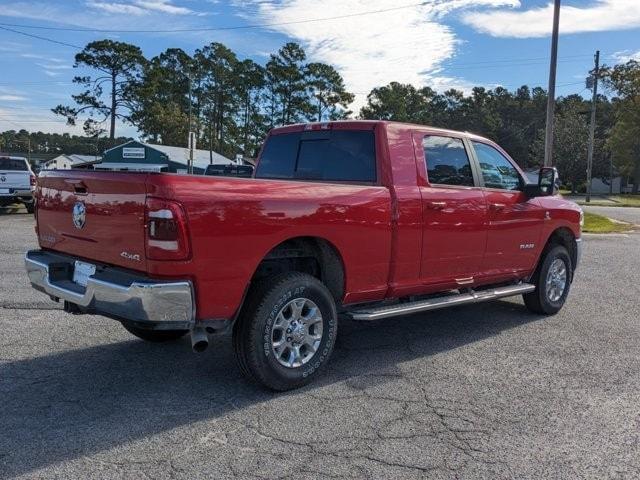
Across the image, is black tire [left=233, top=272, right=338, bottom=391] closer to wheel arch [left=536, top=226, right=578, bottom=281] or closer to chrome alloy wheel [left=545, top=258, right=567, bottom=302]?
chrome alloy wheel [left=545, top=258, right=567, bottom=302]

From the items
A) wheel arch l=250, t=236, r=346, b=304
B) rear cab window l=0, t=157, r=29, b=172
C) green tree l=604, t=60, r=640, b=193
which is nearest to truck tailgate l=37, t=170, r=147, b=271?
wheel arch l=250, t=236, r=346, b=304

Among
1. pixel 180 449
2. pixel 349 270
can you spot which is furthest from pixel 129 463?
pixel 349 270

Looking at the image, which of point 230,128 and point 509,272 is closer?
point 509,272

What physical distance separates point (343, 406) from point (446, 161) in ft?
8.64

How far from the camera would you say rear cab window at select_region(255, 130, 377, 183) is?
204 inches

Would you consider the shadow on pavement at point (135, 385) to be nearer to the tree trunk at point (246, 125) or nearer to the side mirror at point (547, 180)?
the side mirror at point (547, 180)

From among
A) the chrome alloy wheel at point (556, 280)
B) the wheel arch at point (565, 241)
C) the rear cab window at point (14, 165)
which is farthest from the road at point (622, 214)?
the rear cab window at point (14, 165)

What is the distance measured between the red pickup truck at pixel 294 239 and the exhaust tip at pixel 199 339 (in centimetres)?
1

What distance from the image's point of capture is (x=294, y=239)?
4512 millimetres

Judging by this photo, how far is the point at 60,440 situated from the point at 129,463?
0.54 meters

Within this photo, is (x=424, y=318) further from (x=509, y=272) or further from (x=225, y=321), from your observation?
(x=225, y=321)

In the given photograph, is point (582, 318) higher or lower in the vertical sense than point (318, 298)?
Answer: lower

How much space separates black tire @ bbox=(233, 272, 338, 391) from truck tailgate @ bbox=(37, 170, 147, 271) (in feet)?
2.71

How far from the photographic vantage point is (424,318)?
6.74 m
